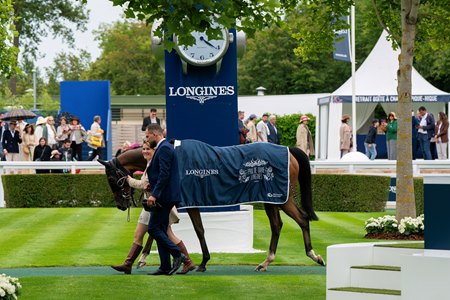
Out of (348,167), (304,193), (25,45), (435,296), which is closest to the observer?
(435,296)

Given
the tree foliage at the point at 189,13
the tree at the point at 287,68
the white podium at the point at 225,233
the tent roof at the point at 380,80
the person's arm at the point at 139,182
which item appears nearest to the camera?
the tree foliage at the point at 189,13

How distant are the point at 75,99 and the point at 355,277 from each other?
3037cm

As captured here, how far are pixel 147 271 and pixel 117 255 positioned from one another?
1530mm

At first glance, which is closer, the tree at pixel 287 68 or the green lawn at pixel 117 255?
the green lawn at pixel 117 255

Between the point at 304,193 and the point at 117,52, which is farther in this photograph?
the point at 117,52

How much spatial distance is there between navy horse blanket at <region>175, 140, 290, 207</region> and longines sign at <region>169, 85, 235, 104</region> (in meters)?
2.00

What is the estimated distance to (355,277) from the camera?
34.6 ft

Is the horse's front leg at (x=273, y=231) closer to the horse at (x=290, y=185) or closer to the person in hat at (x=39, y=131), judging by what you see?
the horse at (x=290, y=185)

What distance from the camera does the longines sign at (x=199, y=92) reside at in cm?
1614

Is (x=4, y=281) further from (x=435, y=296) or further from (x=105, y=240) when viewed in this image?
(x=105, y=240)

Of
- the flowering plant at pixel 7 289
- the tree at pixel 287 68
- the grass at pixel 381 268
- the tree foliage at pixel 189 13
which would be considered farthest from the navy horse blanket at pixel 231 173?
the tree at pixel 287 68

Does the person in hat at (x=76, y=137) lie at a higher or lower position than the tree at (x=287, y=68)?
lower

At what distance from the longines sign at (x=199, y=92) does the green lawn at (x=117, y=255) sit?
7.15 feet

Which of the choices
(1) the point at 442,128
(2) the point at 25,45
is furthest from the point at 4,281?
(2) the point at 25,45
